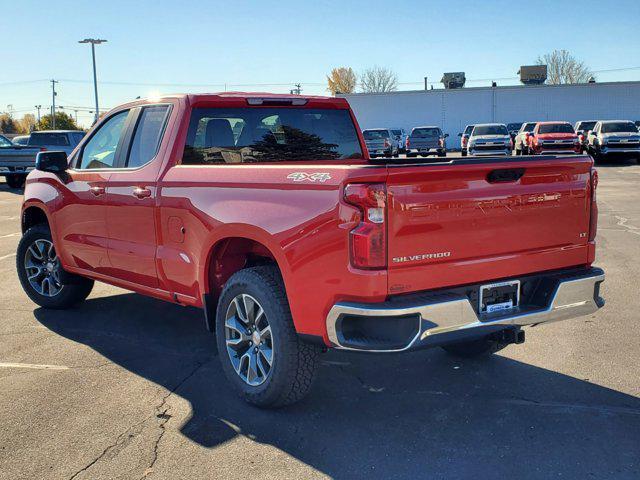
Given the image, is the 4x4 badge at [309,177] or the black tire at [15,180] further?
the black tire at [15,180]

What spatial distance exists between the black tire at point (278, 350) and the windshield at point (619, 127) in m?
29.3

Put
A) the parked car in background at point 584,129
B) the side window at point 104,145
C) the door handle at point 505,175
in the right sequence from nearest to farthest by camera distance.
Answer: the door handle at point 505,175 < the side window at point 104,145 < the parked car in background at point 584,129

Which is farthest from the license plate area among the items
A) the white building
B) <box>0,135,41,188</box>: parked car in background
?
the white building

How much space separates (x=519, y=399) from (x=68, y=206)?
402 cm

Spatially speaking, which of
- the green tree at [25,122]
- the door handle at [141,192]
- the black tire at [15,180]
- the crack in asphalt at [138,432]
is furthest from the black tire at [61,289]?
the green tree at [25,122]

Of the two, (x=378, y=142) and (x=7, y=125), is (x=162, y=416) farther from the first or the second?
(x=7, y=125)

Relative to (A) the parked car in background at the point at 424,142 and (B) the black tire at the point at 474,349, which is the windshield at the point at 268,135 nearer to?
(B) the black tire at the point at 474,349

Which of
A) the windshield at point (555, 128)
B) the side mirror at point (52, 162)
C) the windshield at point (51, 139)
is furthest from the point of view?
the windshield at point (555, 128)

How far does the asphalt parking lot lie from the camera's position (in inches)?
136

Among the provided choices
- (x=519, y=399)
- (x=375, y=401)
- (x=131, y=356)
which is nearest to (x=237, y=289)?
(x=375, y=401)

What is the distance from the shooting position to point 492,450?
357 cm

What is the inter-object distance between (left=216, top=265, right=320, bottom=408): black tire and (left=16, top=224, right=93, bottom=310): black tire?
2887 mm

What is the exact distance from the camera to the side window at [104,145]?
561cm

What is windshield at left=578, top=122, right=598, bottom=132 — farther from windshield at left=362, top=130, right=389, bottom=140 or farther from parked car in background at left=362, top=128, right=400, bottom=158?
windshield at left=362, top=130, right=389, bottom=140
